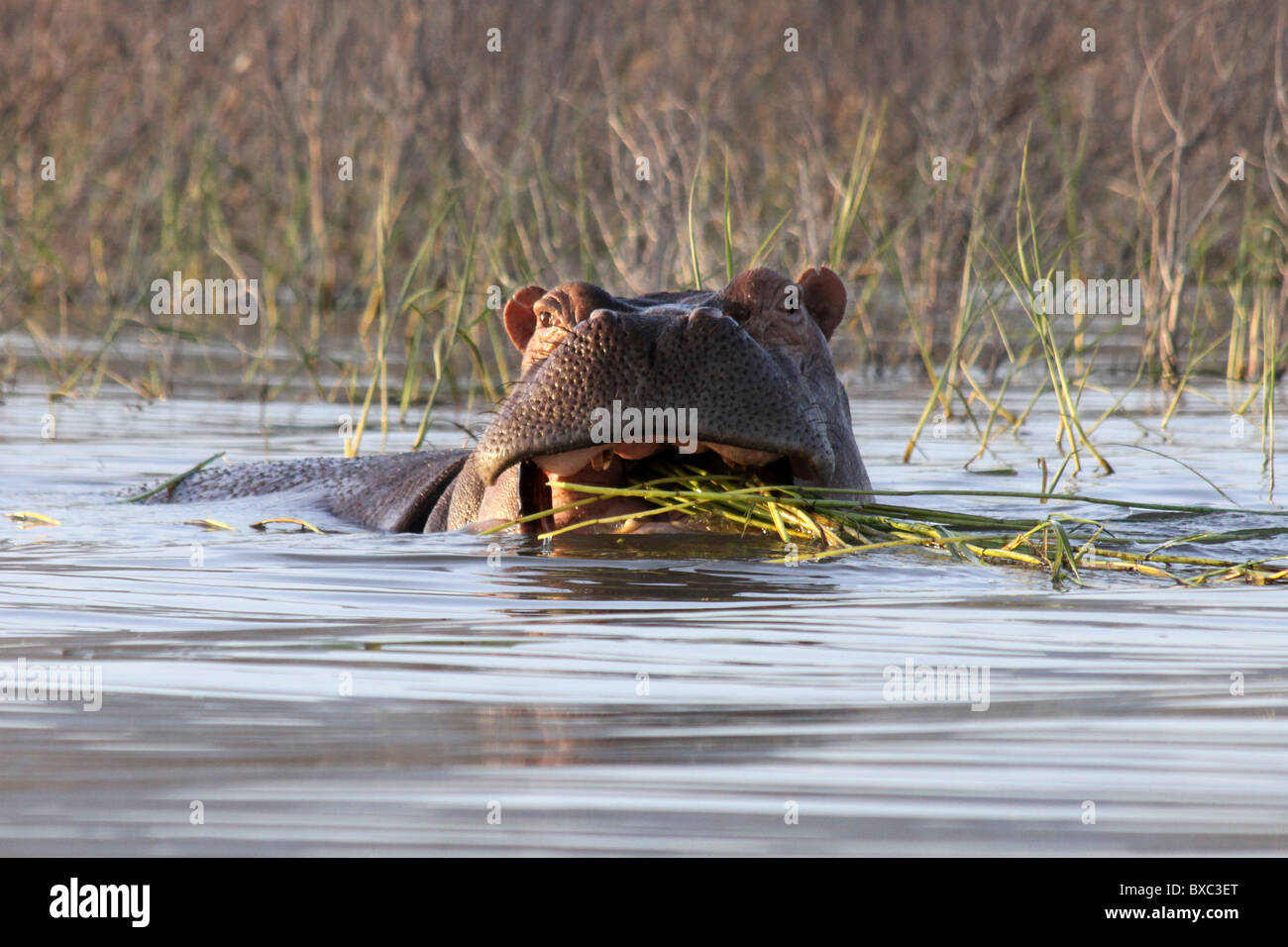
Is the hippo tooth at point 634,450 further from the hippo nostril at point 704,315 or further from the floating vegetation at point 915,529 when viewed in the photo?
the hippo nostril at point 704,315

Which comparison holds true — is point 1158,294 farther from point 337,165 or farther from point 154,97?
point 154,97

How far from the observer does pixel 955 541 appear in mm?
4141

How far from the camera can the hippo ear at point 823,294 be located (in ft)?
15.8

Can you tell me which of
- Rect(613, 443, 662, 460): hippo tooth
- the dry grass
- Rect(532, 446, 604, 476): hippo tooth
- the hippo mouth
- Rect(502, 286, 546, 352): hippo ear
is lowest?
the hippo mouth

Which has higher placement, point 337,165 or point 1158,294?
point 337,165

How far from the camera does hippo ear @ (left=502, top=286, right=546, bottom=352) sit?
185 inches

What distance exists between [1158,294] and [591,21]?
7.56m

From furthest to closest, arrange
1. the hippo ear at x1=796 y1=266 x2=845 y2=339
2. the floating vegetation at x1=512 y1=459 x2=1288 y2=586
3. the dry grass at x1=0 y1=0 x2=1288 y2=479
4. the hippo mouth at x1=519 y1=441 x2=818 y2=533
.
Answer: the dry grass at x1=0 y1=0 x2=1288 y2=479 → the hippo ear at x1=796 y1=266 x2=845 y2=339 → the hippo mouth at x1=519 y1=441 x2=818 y2=533 → the floating vegetation at x1=512 y1=459 x2=1288 y2=586

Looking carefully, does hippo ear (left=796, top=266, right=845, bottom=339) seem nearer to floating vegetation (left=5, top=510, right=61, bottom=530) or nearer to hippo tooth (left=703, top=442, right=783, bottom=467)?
hippo tooth (left=703, top=442, right=783, bottom=467)

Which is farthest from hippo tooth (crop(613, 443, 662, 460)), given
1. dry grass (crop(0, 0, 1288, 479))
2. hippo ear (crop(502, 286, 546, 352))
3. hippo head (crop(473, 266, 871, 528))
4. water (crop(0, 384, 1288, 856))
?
dry grass (crop(0, 0, 1288, 479))

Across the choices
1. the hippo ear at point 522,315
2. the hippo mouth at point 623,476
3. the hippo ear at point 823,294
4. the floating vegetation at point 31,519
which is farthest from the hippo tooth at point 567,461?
the floating vegetation at point 31,519

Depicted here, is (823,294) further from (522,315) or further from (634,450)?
(634,450)
